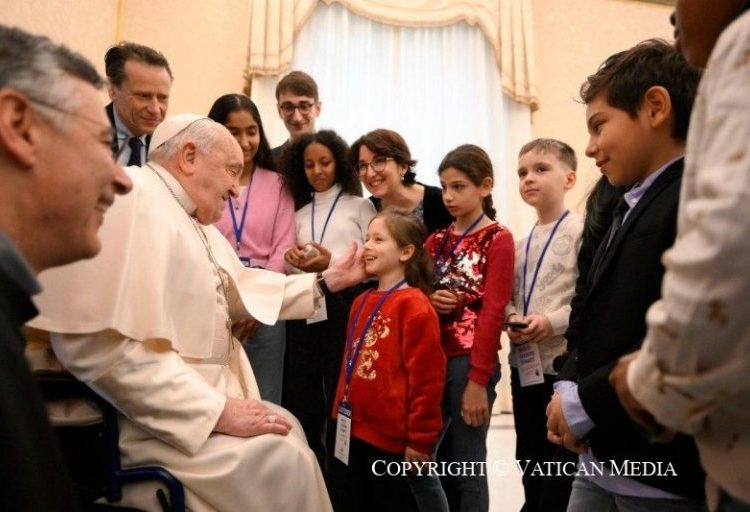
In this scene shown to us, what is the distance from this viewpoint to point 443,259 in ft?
10.2

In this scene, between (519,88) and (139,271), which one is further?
(519,88)

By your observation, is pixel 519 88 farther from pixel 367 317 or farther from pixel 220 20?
pixel 367 317

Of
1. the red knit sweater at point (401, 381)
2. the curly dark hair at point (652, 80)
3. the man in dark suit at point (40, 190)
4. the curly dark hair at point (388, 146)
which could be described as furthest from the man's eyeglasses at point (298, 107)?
the man in dark suit at point (40, 190)

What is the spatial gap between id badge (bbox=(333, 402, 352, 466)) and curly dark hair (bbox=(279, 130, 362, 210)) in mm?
1262

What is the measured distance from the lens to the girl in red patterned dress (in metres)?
2.77

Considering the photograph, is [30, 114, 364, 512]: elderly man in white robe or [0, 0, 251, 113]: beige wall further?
[0, 0, 251, 113]: beige wall

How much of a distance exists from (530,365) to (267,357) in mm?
1270

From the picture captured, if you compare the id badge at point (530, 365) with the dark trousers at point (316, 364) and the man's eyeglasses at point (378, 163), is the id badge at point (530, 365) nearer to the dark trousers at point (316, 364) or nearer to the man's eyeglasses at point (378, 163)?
the dark trousers at point (316, 364)

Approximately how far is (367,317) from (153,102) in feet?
5.04

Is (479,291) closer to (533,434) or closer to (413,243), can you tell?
(413,243)

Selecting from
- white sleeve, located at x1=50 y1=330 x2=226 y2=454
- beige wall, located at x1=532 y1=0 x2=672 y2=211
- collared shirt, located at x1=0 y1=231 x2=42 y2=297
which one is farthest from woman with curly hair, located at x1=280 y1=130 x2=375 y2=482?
beige wall, located at x1=532 y1=0 x2=672 y2=211

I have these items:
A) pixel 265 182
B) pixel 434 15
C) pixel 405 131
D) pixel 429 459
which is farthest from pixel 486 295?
pixel 434 15

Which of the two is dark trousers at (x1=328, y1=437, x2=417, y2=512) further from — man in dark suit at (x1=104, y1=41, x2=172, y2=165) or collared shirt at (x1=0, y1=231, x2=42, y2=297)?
collared shirt at (x1=0, y1=231, x2=42, y2=297)

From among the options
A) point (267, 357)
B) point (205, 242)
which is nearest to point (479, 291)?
point (267, 357)
